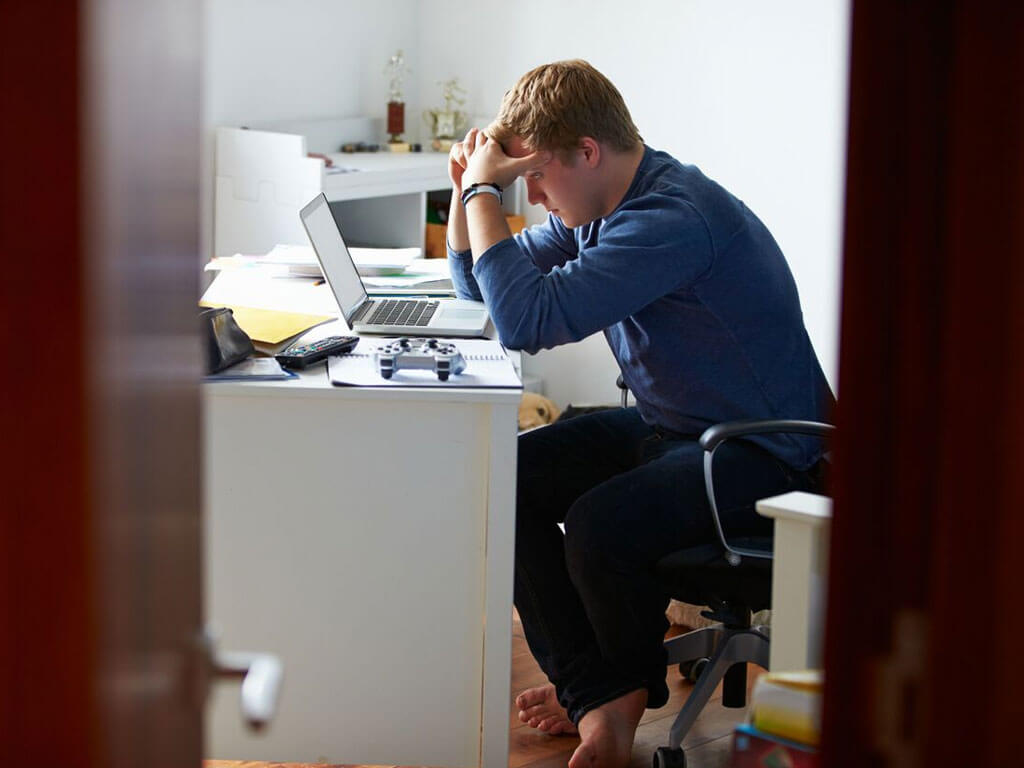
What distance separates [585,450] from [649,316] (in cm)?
29

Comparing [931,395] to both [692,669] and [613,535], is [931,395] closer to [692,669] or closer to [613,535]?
[613,535]

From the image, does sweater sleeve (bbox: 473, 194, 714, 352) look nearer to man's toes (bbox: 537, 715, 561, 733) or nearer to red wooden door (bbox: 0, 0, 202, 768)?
man's toes (bbox: 537, 715, 561, 733)

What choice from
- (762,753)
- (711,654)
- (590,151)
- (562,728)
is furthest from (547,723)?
(762,753)

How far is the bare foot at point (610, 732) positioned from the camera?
2098mm

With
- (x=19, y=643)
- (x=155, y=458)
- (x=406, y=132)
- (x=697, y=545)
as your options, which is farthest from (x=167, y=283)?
(x=406, y=132)

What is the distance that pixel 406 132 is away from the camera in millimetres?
4684

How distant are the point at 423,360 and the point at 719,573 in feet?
1.79

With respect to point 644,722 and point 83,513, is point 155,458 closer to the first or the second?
point 83,513

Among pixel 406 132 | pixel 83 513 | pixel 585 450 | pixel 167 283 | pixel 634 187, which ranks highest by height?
pixel 406 132

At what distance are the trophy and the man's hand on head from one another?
2.19 meters

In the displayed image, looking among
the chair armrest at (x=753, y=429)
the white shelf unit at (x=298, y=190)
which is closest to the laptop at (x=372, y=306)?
the chair armrest at (x=753, y=429)

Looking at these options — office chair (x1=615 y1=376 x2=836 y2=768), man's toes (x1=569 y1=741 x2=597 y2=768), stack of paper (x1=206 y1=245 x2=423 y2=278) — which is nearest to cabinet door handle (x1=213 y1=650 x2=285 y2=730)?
office chair (x1=615 y1=376 x2=836 y2=768)

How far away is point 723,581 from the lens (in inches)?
79.0

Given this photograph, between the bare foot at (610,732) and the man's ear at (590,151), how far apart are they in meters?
0.85
